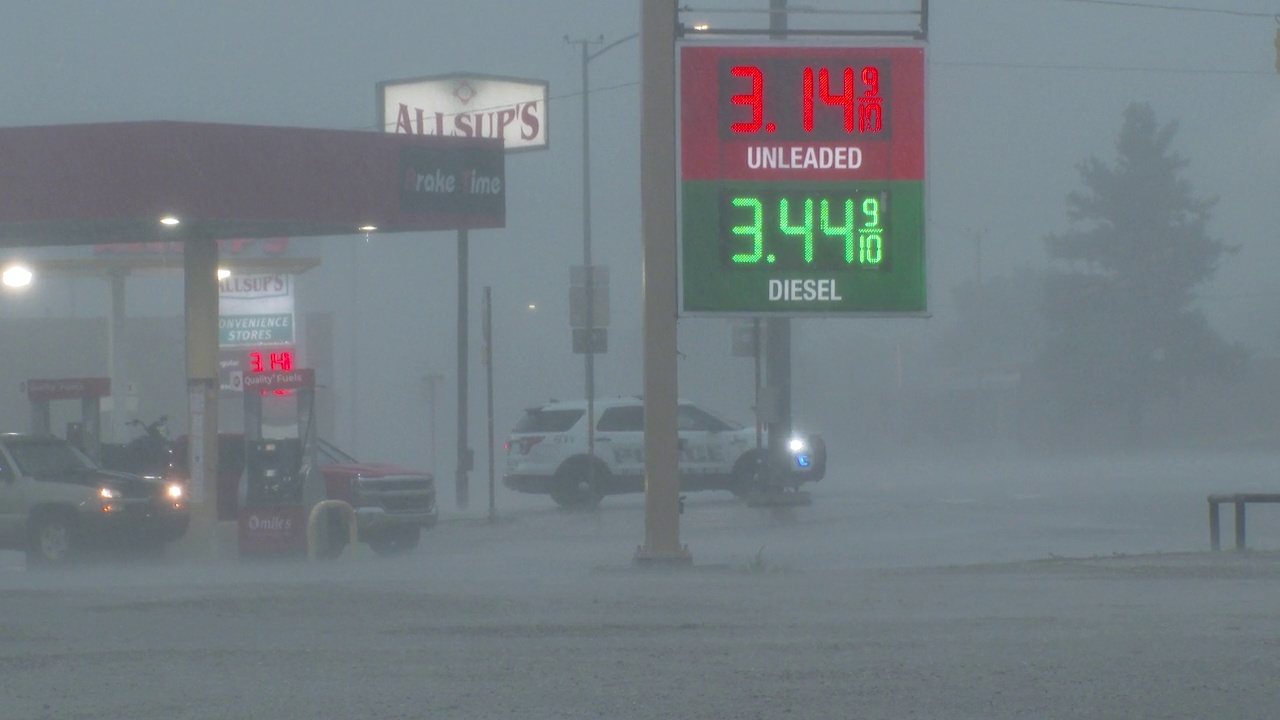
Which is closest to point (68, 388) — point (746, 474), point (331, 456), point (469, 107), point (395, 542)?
point (331, 456)

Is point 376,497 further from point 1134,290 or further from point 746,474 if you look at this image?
point 1134,290

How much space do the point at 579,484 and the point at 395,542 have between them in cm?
724

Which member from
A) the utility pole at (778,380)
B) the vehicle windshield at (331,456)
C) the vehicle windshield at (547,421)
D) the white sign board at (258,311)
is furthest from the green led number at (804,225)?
the white sign board at (258,311)

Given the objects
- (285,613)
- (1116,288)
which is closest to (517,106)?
(285,613)

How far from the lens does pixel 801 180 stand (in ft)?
48.4

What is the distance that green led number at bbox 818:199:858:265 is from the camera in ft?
48.7

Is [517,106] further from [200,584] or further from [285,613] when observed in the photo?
[285,613]

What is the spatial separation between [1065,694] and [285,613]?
5644 millimetres

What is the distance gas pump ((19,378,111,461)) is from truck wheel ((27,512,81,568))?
1.86 m

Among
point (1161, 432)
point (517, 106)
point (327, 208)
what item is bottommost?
point (1161, 432)

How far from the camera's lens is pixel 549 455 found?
2723cm

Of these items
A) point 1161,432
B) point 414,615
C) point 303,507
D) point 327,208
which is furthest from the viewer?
point 1161,432

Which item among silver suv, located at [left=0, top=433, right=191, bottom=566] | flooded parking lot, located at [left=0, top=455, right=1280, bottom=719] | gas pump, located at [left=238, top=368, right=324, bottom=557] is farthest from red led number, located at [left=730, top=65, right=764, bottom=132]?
silver suv, located at [left=0, top=433, right=191, bottom=566]

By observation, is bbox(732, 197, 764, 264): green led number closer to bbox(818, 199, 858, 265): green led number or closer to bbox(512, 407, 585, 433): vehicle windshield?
bbox(818, 199, 858, 265): green led number
